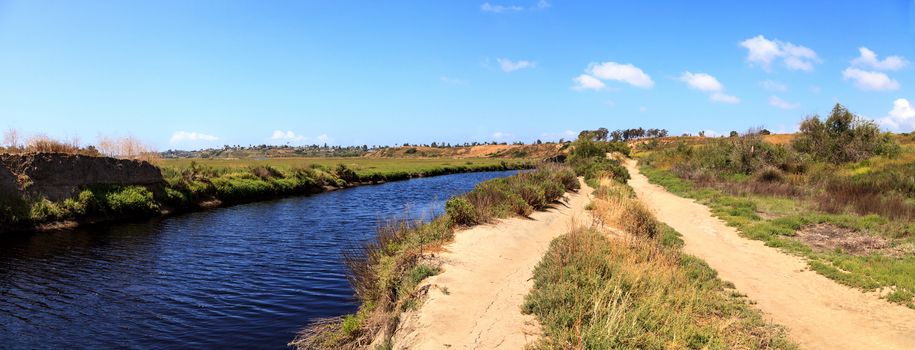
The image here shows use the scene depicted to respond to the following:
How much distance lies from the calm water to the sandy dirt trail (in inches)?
128

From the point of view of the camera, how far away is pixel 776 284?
11758 millimetres

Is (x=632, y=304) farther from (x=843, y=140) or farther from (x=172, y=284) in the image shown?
(x=843, y=140)

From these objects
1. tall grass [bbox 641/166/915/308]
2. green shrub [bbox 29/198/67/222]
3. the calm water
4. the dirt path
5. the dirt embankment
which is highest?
the dirt embankment

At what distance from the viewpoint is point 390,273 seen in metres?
10.6

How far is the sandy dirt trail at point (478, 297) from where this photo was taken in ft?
24.6

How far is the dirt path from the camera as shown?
27.9ft

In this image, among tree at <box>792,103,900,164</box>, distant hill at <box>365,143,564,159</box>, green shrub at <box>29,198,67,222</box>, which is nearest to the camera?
green shrub at <box>29,198,67,222</box>

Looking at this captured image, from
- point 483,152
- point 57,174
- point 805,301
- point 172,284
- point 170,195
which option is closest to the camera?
point 805,301

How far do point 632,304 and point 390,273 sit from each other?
5.13 m

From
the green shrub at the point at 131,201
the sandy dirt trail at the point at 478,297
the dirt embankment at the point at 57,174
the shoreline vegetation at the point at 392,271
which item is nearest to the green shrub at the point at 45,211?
the dirt embankment at the point at 57,174

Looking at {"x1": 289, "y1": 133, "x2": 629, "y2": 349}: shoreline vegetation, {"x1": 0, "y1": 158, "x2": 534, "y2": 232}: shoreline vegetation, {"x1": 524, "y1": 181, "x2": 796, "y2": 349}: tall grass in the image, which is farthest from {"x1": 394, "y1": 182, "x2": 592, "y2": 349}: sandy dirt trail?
{"x1": 0, "y1": 158, "x2": 534, "y2": 232}: shoreline vegetation

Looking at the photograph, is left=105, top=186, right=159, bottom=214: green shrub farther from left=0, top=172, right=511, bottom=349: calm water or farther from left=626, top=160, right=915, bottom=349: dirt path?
left=626, top=160, right=915, bottom=349: dirt path

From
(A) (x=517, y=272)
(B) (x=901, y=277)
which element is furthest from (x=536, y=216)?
(B) (x=901, y=277)

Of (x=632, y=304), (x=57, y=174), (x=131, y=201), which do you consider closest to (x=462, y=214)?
(x=632, y=304)
